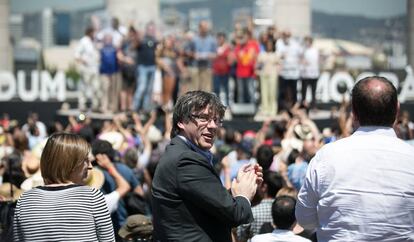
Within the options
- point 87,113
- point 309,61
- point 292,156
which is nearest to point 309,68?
point 309,61

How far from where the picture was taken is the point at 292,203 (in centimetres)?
640

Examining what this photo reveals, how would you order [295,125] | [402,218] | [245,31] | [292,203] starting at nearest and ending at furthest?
[402,218] < [292,203] < [295,125] < [245,31]

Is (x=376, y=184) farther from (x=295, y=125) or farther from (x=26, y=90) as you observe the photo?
(x=26, y=90)

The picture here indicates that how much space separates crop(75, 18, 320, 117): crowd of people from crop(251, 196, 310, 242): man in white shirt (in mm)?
11577

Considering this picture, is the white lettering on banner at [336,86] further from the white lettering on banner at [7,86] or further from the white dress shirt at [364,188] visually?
the white dress shirt at [364,188]

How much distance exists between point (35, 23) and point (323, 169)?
1276 inches

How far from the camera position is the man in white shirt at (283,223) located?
6250 mm

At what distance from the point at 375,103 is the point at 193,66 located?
1471 cm

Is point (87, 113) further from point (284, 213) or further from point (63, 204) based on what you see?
point (63, 204)

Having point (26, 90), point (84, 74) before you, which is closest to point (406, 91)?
point (84, 74)

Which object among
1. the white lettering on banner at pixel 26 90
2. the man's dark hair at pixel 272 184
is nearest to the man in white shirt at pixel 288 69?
the white lettering on banner at pixel 26 90

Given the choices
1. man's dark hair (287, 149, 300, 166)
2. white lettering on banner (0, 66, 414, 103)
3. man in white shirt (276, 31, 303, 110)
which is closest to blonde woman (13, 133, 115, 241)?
man's dark hair (287, 149, 300, 166)

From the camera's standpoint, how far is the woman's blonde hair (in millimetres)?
4828

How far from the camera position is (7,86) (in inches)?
968
